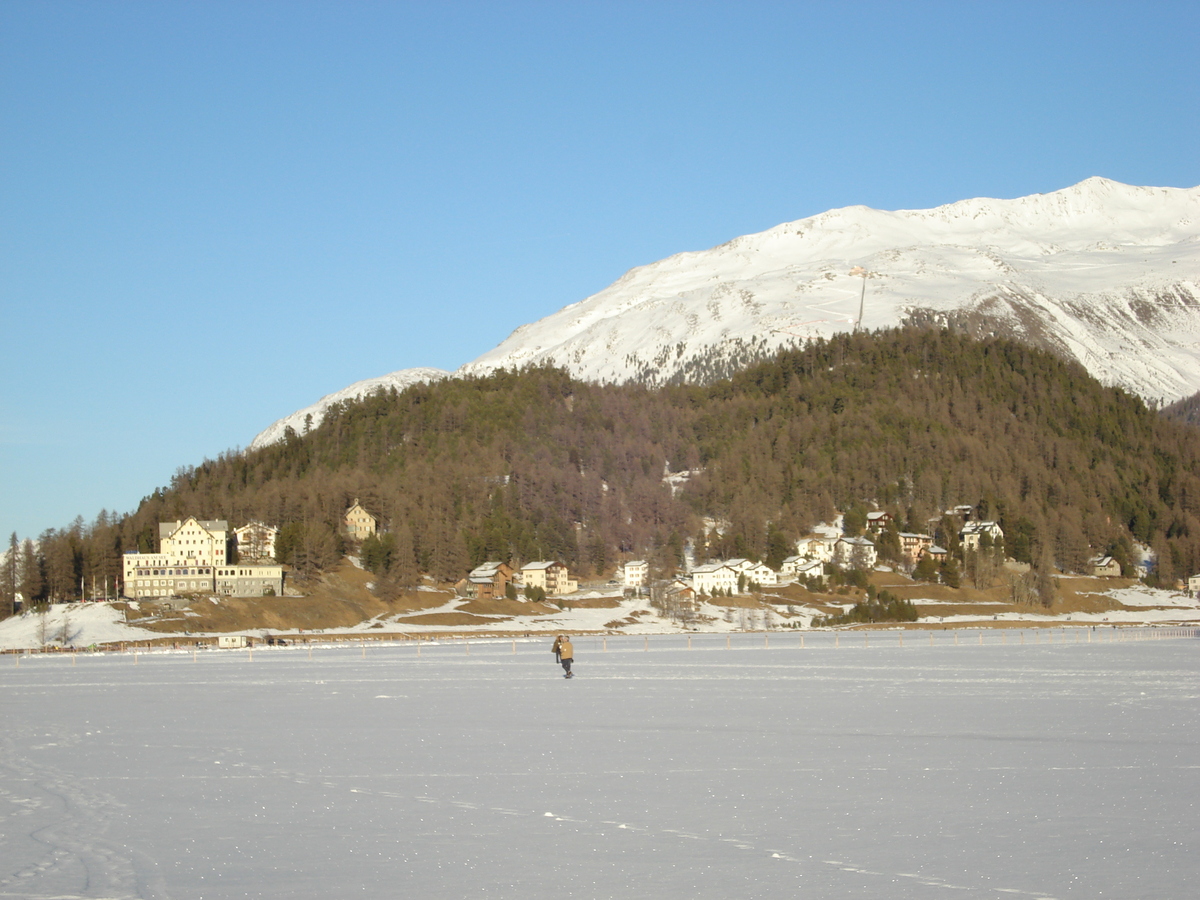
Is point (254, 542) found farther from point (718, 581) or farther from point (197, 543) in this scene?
point (718, 581)

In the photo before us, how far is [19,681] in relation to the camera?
66500mm

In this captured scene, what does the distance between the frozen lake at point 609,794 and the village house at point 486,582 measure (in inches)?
Answer: 5372

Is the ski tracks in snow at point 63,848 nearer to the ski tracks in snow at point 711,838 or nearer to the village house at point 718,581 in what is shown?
the ski tracks in snow at point 711,838

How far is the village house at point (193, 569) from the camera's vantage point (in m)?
170

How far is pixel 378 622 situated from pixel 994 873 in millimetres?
146948

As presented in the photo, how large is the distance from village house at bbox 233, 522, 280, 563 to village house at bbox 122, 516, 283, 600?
179 inches

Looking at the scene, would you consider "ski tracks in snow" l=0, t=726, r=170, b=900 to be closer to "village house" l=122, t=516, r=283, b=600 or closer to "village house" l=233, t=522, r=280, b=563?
"village house" l=122, t=516, r=283, b=600

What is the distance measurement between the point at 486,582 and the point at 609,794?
165798mm

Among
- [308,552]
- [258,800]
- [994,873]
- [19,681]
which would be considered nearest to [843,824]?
[994,873]

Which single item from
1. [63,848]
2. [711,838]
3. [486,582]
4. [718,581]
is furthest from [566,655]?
[718,581]

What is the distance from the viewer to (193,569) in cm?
17900

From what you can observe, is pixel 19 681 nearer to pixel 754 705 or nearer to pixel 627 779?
pixel 754 705

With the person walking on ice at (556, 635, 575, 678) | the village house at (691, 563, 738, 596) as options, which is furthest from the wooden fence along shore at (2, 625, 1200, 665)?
the village house at (691, 563, 738, 596)

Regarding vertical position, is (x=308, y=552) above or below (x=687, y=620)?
above
